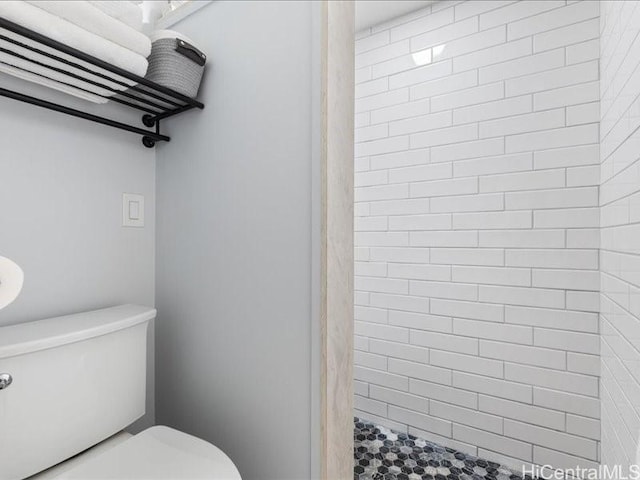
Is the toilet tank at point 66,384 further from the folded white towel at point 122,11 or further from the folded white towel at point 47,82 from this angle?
the folded white towel at point 122,11

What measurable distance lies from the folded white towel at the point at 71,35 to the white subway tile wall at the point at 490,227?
134 cm

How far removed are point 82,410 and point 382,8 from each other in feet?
7.01

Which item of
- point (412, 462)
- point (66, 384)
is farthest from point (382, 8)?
point (412, 462)

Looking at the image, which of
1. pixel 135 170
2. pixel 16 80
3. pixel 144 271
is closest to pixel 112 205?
pixel 135 170

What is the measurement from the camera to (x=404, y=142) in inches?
77.1

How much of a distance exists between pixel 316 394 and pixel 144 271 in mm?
791

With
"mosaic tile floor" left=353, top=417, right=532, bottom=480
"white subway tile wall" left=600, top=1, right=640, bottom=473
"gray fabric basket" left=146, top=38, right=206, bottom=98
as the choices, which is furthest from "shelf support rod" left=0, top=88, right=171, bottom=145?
"mosaic tile floor" left=353, top=417, right=532, bottom=480

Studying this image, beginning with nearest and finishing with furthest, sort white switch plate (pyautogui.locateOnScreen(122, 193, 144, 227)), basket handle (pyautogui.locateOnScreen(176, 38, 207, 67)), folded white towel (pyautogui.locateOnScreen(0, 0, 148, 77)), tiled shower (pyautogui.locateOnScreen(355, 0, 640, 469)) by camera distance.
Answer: folded white towel (pyautogui.locateOnScreen(0, 0, 148, 77)) → basket handle (pyautogui.locateOnScreen(176, 38, 207, 67)) → white switch plate (pyautogui.locateOnScreen(122, 193, 144, 227)) → tiled shower (pyautogui.locateOnScreen(355, 0, 640, 469))

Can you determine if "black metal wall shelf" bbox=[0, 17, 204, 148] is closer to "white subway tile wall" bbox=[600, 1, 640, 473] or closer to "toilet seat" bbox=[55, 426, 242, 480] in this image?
"toilet seat" bbox=[55, 426, 242, 480]

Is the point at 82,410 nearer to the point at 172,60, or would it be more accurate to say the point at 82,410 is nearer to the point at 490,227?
the point at 172,60

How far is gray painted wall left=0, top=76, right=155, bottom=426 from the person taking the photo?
3.32ft

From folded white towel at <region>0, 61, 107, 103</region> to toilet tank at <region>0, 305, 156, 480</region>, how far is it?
650 millimetres

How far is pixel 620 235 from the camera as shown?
1133 millimetres

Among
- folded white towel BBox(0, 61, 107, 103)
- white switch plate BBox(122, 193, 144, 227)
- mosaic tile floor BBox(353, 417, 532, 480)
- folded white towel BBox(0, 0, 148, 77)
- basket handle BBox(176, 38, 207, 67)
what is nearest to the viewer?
folded white towel BBox(0, 0, 148, 77)
